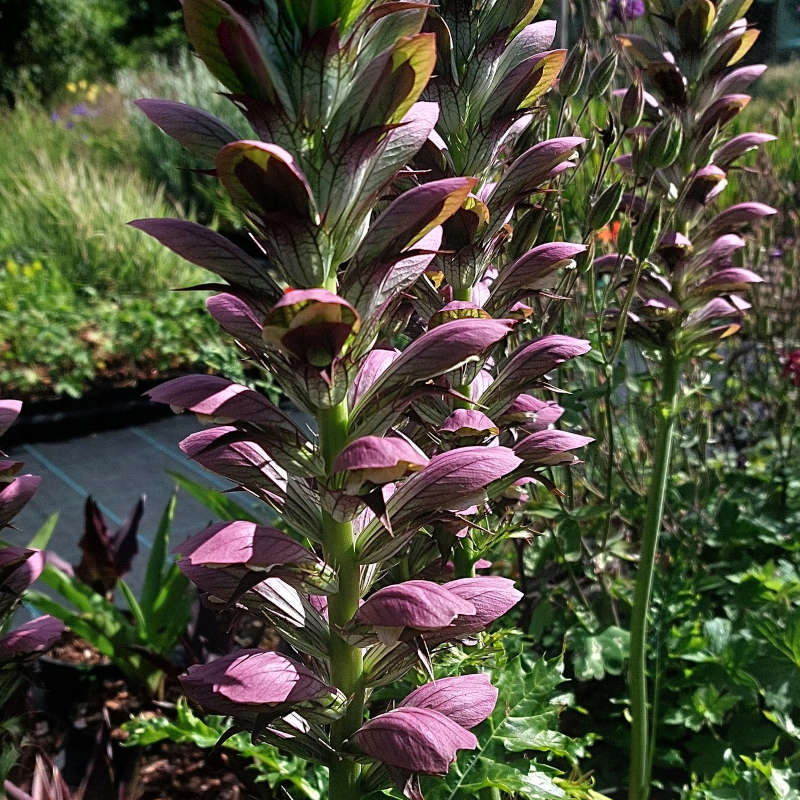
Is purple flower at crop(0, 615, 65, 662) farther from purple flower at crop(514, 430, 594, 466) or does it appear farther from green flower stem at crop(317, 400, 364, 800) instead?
purple flower at crop(514, 430, 594, 466)

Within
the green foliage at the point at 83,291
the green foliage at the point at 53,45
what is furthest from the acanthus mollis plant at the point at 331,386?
the green foliage at the point at 53,45

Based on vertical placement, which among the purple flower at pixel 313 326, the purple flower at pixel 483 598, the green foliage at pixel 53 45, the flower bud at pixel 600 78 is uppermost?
the green foliage at pixel 53 45

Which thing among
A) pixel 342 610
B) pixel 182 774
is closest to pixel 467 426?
pixel 342 610

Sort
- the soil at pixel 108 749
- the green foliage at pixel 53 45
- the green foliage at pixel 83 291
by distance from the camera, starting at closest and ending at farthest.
Result: 1. the soil at pixel 108 749
2. the green foliage at pixel 83 291
3. the green foliage at pixel 53 45

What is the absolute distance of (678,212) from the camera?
69.8 inches

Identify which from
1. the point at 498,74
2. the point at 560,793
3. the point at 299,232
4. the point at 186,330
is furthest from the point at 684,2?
the point at 186,330

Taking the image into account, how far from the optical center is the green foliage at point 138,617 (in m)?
2.27

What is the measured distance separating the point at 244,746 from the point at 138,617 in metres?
0.87

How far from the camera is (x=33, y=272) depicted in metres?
6.16

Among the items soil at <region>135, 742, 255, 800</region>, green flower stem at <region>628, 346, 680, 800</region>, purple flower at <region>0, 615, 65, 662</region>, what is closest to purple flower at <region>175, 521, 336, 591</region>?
purple flower at <region>0, 615, 65, 662</region>

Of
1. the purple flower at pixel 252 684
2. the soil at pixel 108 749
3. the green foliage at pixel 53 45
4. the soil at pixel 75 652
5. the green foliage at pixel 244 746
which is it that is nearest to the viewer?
the purple flower at pixel 252 684

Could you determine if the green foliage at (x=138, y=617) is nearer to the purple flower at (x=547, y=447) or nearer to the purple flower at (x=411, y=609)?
the purple flower at (x=547, y=447)

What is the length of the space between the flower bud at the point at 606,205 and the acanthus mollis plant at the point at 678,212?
0.15 ft

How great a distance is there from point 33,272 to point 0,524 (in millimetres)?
5744
